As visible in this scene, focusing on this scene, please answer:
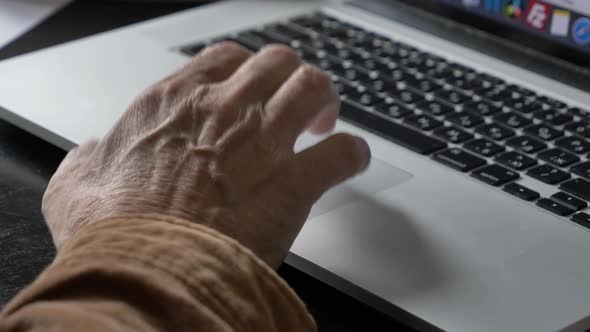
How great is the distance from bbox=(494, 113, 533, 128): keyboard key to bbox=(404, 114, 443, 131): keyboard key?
0.05 meters

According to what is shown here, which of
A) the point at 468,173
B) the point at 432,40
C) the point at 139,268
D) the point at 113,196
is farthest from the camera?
the point at 432,40

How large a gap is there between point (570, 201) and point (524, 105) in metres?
0.18

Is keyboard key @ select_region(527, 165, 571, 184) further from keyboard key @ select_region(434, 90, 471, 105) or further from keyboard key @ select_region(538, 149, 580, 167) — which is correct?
keyboard key @ select_region(434, 90, 471, 105)

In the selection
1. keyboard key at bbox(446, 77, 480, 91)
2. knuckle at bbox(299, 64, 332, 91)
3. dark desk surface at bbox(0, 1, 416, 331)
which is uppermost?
knuckle at bbox(299, 64, 332, 91)

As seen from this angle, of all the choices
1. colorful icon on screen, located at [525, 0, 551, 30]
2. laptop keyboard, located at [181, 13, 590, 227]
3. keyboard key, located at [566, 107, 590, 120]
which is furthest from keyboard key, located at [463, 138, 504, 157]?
colorful icon on screen, located at [525, 0, 551, 30]

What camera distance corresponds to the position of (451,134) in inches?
34.9

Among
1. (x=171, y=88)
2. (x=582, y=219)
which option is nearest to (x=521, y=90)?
(x=582, y=219)

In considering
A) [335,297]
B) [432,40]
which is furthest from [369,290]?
[432,40]

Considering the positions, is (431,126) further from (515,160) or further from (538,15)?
(538,15)

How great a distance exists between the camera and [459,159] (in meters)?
0.84

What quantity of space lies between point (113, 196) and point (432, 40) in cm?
50

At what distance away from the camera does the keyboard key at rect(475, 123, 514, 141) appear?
880mm

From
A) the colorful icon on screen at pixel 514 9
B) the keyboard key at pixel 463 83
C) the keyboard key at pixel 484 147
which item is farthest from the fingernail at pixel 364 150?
the colorful icon on screen at pixel 514 9

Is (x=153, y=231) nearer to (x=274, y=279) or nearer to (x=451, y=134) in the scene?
(x=274, y=279)
